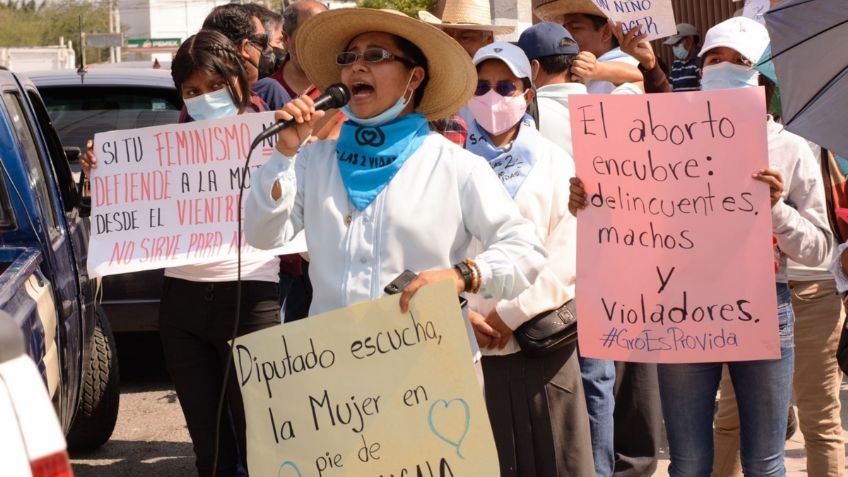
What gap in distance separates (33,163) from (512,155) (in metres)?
1.95

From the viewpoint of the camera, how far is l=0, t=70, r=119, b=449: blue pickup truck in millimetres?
4395

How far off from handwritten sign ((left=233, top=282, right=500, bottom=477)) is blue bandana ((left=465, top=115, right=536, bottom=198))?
1.22 m

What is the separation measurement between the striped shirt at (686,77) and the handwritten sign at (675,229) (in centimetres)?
348

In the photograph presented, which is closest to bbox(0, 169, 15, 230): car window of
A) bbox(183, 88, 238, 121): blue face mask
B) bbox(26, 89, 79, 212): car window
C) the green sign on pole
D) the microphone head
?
bbox(183, 88, 238, 121): blue face mask

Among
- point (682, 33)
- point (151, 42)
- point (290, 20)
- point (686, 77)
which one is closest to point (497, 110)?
point (290, 20)

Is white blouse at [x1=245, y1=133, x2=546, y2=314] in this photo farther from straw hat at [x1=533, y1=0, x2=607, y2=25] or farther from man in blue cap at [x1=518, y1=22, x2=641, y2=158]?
straw hat at [x1=533, y1=0, x2=607, y2=25]

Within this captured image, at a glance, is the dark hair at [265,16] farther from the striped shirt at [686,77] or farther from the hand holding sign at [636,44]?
the striped shirt at [686,77]

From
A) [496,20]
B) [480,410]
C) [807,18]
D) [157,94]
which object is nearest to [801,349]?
[807,18]

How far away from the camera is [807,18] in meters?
4.28

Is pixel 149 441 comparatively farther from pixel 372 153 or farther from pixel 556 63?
pixel 372 153

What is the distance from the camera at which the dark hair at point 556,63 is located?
5.61 m

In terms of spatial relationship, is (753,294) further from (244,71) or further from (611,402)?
(244,71)

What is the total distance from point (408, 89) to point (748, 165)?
115 cm

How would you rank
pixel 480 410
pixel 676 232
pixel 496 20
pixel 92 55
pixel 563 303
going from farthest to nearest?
pixel 92 55 < pixel 496 20 < pixel 563 303 < pixel 676 232 < pixel 480 410
